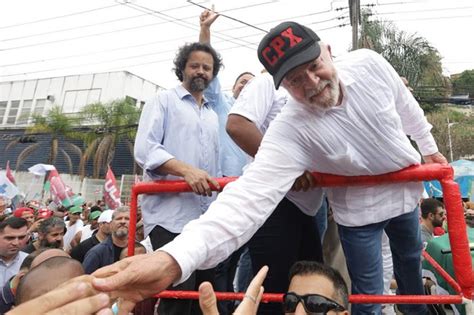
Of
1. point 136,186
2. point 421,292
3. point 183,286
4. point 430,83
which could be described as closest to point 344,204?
point 421,292

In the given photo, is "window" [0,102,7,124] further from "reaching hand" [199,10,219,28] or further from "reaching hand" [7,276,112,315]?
"reaching hand" [7,276,112,315]

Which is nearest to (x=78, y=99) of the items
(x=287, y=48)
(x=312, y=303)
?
(x=287, y=48)

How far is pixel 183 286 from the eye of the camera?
239cm

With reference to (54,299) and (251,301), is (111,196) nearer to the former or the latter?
(251,301)

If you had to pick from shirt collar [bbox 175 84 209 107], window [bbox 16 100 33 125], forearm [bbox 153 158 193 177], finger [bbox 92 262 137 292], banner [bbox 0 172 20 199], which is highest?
window [bbox 16 100 33 125]

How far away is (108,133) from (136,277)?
27606 millimetres

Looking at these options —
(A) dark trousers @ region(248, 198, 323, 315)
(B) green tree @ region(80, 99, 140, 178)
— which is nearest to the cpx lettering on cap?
(A) dark trousers @ region(248, 198, 323, 315)

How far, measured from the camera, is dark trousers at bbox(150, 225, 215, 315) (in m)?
2.35

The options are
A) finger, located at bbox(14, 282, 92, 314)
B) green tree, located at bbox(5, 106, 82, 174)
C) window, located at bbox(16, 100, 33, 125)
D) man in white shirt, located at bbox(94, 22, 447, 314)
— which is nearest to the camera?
finger, located at bbox(14, 282, 92, 314)

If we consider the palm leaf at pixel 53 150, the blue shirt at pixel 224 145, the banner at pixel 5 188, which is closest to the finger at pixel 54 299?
the blue shirt at pixel 224 145

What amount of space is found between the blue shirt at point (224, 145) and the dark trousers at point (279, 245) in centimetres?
95

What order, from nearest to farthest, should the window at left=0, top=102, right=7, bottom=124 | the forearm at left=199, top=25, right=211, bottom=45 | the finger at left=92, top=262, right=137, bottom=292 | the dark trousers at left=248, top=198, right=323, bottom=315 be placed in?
the finger at left=92, top=262, right=137, bottom=292 < the dark trousers at left=248, top=198, right=323, bottom=315 < the forearm at left=199, top=25, right=211, bottom=45 < the window at left=0, top=102, right=7, bottom=124

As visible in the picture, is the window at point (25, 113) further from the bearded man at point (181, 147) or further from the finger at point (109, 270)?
the finger at point (109, 270)

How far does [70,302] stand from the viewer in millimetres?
851
